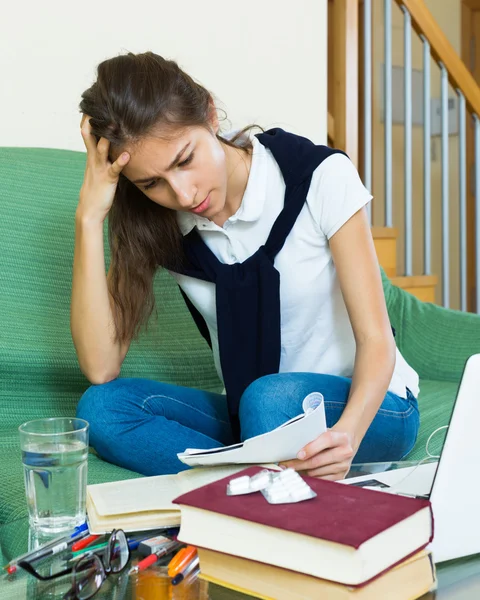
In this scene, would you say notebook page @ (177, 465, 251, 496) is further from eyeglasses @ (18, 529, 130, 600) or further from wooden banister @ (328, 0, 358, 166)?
wooden banister @ (328, 0, 358, 166)

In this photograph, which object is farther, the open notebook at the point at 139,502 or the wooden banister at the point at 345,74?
the wooden banister at the point at 345,74

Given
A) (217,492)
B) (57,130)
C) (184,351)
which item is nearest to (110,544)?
(217,492)

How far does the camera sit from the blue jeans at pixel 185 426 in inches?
47.5

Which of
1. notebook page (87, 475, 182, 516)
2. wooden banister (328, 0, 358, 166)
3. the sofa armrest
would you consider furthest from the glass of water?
wooden banister (328, 0, 358, 166)

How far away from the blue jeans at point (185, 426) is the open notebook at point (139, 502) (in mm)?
346

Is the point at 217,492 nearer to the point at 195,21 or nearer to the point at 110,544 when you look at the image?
the point at 110,544

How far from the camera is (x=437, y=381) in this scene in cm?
199

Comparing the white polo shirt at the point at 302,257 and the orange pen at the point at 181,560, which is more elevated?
the white polo shirt at the point at 302,257

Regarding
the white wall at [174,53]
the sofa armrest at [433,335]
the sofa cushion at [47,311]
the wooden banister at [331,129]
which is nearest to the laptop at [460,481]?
the sofa cushion at [47,311]

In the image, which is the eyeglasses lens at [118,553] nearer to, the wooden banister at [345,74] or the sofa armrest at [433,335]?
the sofa armrest at [433,335]

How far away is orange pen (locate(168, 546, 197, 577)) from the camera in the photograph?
71cm

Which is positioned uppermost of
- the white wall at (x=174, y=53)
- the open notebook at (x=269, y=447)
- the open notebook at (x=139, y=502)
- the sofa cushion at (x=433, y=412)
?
the white wall at (x=174, y=53)

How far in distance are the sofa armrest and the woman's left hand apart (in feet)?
3.52

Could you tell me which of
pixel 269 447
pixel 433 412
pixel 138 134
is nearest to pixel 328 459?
pixel 269 447
